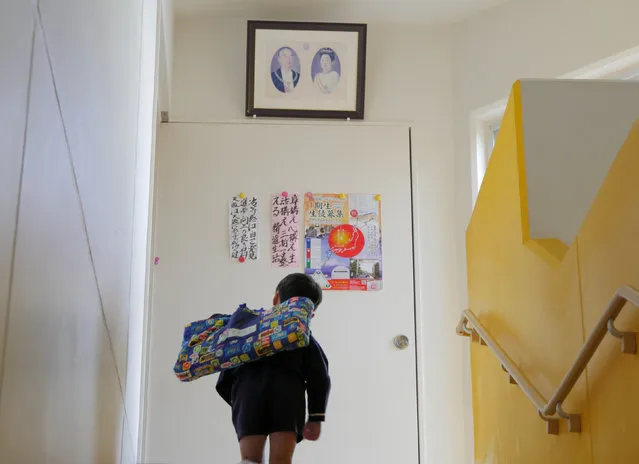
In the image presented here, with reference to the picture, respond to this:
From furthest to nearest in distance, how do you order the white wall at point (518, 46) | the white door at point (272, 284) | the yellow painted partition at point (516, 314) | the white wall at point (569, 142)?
the white door at point (272, 284)
the white wall at point (518, 46)
the white wall at point (569, 142)
the yellow painted partition at point (516, 314)

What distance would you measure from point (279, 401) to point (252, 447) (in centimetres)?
15

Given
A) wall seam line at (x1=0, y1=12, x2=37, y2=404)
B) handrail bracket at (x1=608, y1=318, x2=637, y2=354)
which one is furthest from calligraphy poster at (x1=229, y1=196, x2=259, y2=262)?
wall seam line at (x1=0, y1=12, x2=37, y2=404)

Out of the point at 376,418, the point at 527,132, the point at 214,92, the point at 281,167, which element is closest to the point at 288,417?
the point at 527,132

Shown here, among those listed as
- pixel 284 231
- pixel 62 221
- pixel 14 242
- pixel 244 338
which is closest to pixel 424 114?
pixel 284 231

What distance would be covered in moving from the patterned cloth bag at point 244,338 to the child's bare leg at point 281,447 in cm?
24

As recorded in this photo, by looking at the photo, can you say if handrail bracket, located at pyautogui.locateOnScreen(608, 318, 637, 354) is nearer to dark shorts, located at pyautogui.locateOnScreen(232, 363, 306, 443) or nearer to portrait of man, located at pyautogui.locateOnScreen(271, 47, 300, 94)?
dark shorts, located at pyautogui.locateOnScreen(232, 363, 306, 443)

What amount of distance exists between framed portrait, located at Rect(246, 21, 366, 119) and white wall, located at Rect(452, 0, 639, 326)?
56 centimetres

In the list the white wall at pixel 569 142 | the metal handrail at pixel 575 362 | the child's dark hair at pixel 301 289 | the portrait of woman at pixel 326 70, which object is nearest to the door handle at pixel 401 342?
the portrait of woman at pixel 326 70

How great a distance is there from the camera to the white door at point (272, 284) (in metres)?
3.60

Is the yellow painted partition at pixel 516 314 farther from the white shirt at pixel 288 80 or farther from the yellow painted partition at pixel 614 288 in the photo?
the white shirt at pixel 288 80

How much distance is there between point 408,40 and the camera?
4105 mm

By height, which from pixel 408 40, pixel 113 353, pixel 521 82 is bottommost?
pixel 113 353

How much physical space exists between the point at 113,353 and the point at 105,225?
480 mm

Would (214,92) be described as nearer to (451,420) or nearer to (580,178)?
(451,420)
